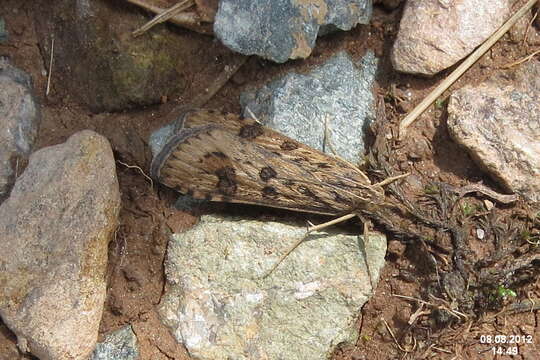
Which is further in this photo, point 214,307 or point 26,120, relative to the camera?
point 26,120

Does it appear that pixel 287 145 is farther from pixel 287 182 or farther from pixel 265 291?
pixel 265 291

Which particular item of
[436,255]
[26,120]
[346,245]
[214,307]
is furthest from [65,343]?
[436,255]

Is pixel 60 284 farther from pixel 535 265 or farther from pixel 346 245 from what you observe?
pixel 535 265

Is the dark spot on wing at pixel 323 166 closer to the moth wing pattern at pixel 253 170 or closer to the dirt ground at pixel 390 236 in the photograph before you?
the moth wing pattern at pixel 253 170

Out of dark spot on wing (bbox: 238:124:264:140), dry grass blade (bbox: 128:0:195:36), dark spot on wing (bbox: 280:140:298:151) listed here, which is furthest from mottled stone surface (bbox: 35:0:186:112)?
dark spot on wing (bbox: 280:140:298:151)

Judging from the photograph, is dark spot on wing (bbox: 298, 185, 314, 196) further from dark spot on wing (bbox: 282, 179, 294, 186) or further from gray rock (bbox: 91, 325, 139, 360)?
gray rock (bbox: 91, 325, 139, 360)

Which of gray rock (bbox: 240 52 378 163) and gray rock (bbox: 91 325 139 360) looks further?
gray rock (bbox: 240 52 378 163)
